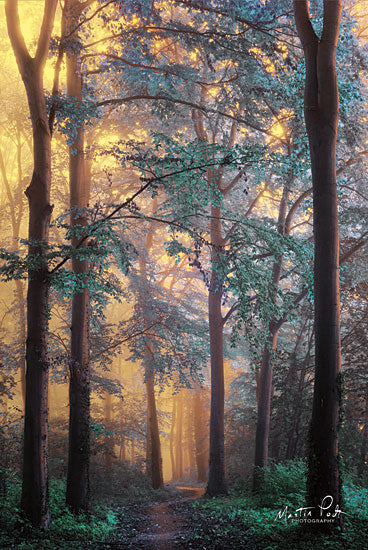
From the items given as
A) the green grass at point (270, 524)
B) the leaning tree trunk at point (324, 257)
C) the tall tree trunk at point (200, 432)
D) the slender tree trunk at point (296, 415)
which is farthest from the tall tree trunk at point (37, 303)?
the tall tree trunk at point (200, 432)

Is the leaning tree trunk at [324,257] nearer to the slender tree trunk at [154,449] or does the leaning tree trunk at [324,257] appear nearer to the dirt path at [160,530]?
the dirt path at [160,530]

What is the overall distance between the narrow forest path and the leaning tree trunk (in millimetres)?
2887

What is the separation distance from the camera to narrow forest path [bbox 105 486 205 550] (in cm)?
712

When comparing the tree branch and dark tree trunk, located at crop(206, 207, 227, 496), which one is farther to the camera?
dark tree trunk, located at crop(206, 207, 227, 496)

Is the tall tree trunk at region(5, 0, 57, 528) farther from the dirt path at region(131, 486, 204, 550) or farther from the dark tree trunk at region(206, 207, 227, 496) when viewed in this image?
the dark tree trunk at region(206, 207, 227, 496)

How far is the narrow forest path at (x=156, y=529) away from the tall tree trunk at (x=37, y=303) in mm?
1528

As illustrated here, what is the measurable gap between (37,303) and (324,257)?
462cm

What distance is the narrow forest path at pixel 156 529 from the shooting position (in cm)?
712

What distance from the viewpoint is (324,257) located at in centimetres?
618

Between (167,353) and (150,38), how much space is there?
1014cm

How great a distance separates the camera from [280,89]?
8664mm

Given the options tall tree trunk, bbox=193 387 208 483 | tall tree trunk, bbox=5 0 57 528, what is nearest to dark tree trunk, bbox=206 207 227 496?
tall tree trunk, bbox=5 0 57 528

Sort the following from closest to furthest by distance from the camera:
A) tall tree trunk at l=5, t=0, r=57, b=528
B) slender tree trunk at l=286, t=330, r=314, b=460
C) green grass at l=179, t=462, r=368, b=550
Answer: green grass at l=179, t=462, r=368, b=550 → tall tree trunk at l=5, t=0, r=57, b=528 → slender tree trunk at l=286, t=330, r=314, b=460

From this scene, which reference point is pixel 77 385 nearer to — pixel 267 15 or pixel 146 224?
pixel 267 15
